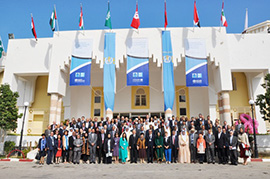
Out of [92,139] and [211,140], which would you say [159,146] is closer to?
[211,140]

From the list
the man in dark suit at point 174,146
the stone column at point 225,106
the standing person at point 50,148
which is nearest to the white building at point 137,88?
the stone column at point 225,106

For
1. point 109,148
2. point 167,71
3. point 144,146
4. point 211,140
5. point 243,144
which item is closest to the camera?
point 243,144

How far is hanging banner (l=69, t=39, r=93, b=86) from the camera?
52.9 feet

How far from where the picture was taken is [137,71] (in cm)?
1605

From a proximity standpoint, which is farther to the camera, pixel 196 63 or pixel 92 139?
pixel 196 63

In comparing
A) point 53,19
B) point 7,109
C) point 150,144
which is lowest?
point 150,144

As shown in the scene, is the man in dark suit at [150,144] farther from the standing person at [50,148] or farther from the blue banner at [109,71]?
the blue banner at [109,71]

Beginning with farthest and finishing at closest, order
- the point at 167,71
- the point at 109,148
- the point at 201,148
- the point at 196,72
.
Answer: the point at 167,71, the point at 196,72, the point at 109,148, the point at 201,148

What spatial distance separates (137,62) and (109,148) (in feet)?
26.6

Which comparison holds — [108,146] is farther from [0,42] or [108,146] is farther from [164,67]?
[0,42]

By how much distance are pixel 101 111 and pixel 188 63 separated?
9.02 m

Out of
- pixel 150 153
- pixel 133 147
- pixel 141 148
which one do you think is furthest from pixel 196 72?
pixel 133 147

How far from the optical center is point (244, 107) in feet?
63.3

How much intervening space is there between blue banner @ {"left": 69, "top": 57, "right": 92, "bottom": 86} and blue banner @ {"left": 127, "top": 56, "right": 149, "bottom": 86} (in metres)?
3.13
